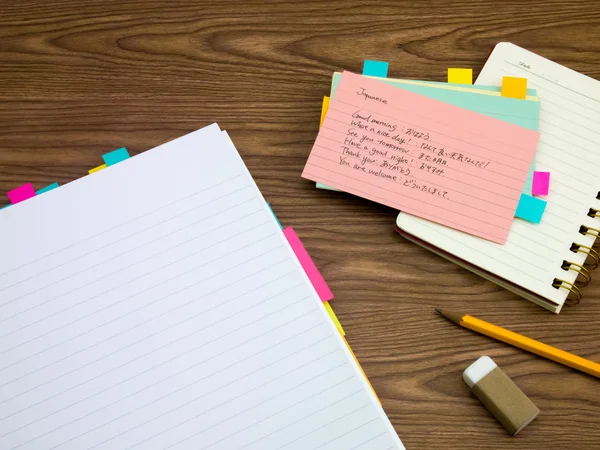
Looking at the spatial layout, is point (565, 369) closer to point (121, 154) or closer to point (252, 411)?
point (252, 411)

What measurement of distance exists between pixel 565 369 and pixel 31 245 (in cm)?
64

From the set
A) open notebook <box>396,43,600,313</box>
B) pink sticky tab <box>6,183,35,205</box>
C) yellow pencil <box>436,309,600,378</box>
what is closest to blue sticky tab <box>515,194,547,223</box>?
open notebook <box>396,43,600,313</box>

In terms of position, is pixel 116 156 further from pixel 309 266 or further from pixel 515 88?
pixel 515 88

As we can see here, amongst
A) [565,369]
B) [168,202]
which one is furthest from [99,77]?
[565,369]

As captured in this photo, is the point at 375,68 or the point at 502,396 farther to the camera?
the point at 375,68

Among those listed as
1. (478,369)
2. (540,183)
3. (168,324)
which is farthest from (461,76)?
(168,324)

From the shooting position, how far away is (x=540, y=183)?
736 mm

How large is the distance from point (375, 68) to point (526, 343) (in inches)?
15.9


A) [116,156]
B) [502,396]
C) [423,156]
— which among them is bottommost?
[502,396]

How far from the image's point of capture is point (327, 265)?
715 millimetres

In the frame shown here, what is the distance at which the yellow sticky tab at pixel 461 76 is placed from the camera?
2.61 ft

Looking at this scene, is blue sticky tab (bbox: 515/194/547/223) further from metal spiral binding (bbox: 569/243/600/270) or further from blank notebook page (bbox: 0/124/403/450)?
blank notebook page (bbox: 0/124/403/450)

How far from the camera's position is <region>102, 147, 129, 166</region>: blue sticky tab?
2.43 ft

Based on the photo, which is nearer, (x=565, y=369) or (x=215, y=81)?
(x=565, y=369)
